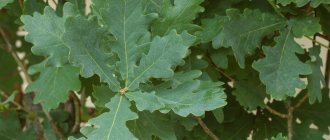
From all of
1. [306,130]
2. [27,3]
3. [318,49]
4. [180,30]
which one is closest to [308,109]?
[306,130]

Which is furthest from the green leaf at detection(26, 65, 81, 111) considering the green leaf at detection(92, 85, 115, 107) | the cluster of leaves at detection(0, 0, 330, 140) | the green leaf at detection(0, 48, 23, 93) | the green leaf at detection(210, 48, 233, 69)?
the green leaf at detection(0, 48, 23, 93)

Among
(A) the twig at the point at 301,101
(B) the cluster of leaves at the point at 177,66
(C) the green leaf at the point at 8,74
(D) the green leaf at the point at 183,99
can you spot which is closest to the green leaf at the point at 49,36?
(B) the cluster of leaves at the point at 177,66

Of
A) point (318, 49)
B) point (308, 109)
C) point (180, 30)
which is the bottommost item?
point (308, 109)

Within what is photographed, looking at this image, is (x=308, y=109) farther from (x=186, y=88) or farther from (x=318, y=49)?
(x=186, y=88)

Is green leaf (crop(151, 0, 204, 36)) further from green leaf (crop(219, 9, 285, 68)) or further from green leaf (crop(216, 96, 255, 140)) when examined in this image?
green leaf (crop(216, 96, 255, 140))

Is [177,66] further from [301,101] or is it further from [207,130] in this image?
[301,101]

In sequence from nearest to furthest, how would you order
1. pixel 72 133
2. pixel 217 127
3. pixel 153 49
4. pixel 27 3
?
1. pixel 153 49
2. pixel 27 3
3. pixel 217 127
4. pixel 72 133
